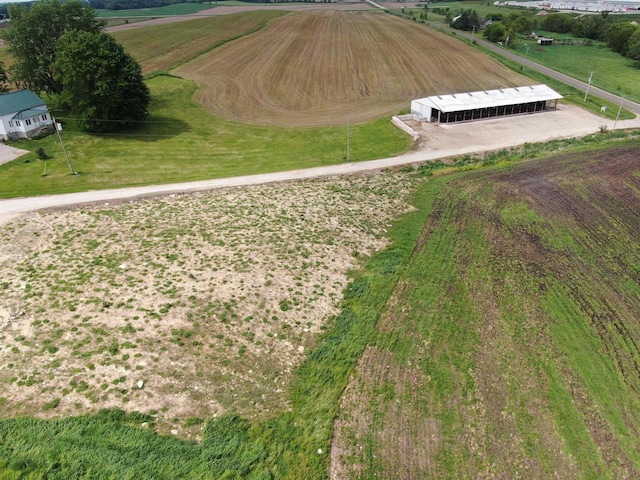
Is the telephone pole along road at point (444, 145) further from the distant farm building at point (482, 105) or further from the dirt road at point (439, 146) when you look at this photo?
the distant farm building at point (482, 105)

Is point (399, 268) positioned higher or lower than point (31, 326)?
lower

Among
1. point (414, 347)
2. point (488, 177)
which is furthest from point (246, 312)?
point (488, 177)

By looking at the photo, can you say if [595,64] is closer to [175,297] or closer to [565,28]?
[565,28]

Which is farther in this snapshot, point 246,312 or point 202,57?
point 202,57

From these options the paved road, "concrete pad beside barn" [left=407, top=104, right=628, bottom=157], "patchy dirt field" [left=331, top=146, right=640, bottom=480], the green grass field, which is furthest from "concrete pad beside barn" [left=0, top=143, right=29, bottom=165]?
the green grass field

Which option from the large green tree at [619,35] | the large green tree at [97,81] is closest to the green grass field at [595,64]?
the large green tree at [619,35]

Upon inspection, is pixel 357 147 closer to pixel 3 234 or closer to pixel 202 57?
pixel 3 234
